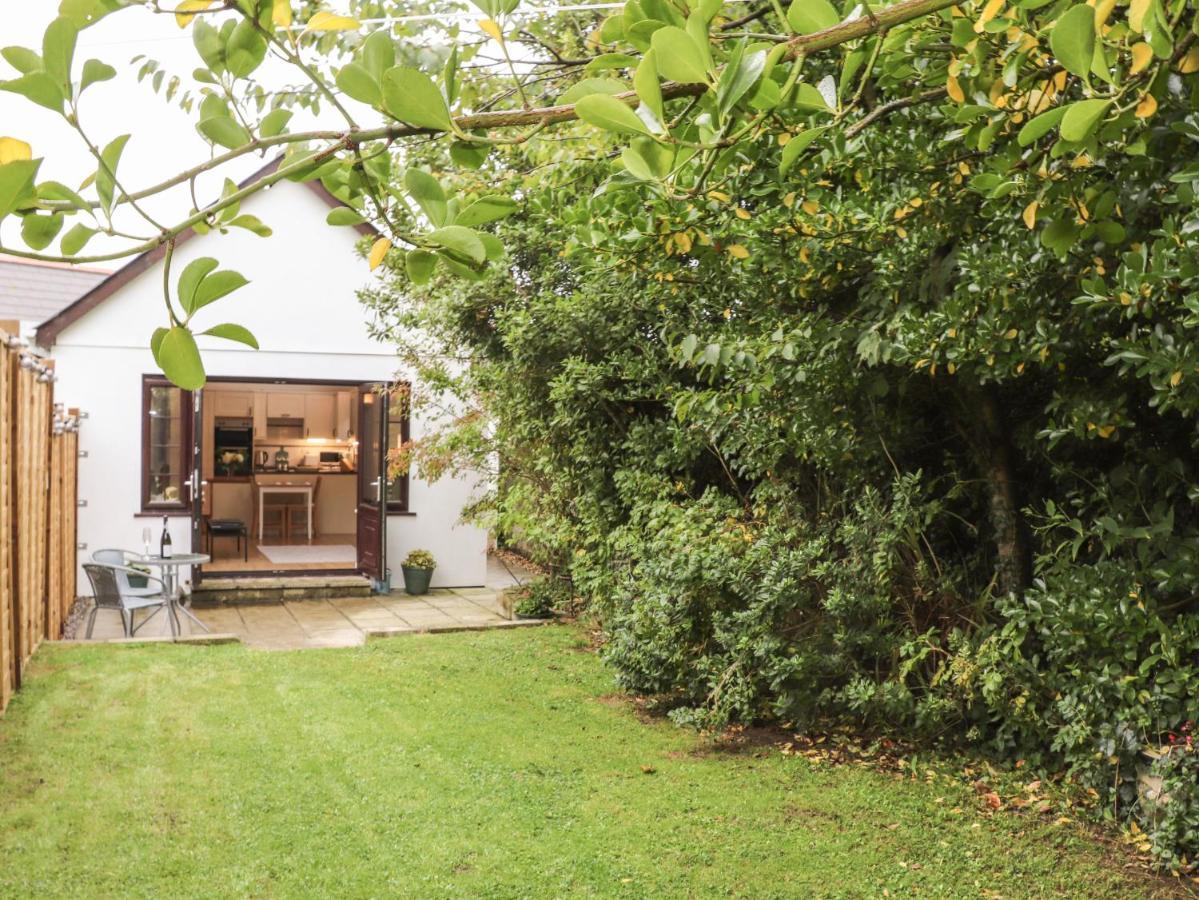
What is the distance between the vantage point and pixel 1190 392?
2928mm

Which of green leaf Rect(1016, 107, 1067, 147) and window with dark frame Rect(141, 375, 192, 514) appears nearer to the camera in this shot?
green leaf Rect(1016, 107, 1067, 147)

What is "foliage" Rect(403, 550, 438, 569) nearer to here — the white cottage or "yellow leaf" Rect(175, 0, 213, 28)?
the white cottage

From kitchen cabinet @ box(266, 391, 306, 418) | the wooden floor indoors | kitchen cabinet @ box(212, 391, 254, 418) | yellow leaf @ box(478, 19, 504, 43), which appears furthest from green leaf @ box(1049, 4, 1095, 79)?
kitchen cabinet @ box(266, 391, 306, 418)

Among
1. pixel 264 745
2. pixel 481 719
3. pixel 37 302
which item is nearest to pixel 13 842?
pixel 264 745

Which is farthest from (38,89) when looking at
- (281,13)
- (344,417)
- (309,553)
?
(344,417)

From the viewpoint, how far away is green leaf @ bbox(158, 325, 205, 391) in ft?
2.15

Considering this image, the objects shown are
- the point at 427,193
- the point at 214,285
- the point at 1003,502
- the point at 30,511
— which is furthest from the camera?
the point at 30,511

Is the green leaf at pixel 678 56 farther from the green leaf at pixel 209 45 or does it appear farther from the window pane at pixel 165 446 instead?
the window pane at pixel 165 446

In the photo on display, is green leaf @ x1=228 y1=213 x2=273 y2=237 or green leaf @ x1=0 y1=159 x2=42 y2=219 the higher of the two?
green leaf @ x1=228 y1=213 x2=273 y2=237

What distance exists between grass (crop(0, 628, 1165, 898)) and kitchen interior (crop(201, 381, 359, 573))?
7.79 metres

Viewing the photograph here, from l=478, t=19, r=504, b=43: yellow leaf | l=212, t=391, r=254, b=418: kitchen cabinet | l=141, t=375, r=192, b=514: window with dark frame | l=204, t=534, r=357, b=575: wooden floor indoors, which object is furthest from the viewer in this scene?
l=212, t=391, r=254, b=418: kitchen cabinet

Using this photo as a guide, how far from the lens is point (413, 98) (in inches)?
26.3

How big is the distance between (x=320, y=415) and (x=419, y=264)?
1571cm

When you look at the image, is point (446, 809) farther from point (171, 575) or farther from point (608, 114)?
point (171, 575)
